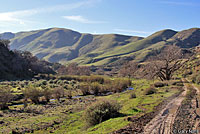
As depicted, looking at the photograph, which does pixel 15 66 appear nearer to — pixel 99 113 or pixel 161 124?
pixel 99 113

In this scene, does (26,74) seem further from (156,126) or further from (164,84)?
(156,126)

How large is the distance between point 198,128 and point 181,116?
352 cm

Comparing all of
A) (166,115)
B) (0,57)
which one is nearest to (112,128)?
(166,115)

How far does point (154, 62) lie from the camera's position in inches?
2035

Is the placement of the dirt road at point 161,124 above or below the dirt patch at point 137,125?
above

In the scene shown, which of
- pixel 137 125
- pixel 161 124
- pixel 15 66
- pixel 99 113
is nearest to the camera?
pixel 161 124

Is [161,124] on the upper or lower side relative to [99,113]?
upper

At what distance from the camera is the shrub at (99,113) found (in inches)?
786

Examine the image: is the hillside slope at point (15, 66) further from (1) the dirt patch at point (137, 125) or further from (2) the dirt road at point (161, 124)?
(2) the dirt road at point (161, 124)

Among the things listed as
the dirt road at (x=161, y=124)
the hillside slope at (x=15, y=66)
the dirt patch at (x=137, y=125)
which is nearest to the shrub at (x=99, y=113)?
the dirt patch at (x=137, y=125)

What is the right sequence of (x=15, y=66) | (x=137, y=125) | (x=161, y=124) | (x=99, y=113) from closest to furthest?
(x=161, y=124) → (x=137, y=125) → (x=99, y=113) → (x=15, y=66)

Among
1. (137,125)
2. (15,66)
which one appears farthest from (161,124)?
(15,66)

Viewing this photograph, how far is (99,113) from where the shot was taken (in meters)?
20.0

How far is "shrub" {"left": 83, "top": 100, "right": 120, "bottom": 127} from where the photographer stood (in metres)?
20.0
